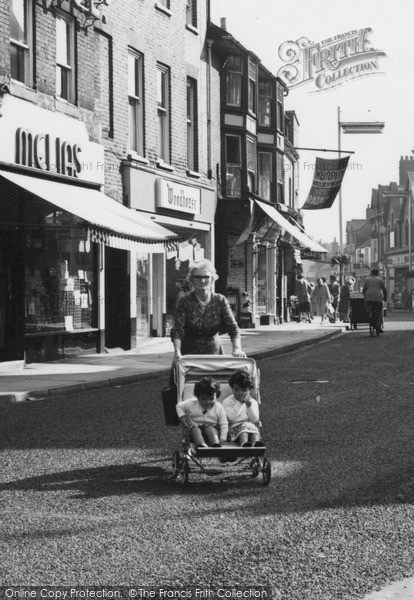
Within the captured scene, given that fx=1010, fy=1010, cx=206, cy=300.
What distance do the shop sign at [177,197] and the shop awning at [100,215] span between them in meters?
4.48

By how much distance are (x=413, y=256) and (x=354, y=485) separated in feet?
268

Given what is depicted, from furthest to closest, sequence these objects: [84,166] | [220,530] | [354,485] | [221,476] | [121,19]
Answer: [121,19]
[84,166]
[221,476]
[354,485]
[220,530]

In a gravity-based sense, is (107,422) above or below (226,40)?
below

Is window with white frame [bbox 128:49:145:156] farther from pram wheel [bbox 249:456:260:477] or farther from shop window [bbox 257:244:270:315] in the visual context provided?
pram wheel [bbox 249:456:260:477]

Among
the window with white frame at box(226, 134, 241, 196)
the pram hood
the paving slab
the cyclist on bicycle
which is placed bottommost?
the paving slab

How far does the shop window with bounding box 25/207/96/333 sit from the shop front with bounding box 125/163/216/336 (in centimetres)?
269

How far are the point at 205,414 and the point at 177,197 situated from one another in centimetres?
1841

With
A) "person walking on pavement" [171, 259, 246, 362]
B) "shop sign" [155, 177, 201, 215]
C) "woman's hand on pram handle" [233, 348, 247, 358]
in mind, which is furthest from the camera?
"shop sign" [155, 177, 201, 215]

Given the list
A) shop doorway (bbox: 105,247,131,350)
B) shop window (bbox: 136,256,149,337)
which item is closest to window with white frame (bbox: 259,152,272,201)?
shop window (bbox: 136,256,149,337)

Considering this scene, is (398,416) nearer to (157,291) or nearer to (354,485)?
(354,485)

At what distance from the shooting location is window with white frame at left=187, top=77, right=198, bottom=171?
90.3 ft

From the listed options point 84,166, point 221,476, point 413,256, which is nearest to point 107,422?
point 221,476

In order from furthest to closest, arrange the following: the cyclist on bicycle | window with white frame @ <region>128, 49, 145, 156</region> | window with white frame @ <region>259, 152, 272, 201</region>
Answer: window with white frame @ <region>259, 152, 272, 201</region>
the cyclist on bicycle
window with white frame @ <region>128, 49, 145, 156</region>

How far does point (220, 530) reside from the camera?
594 cm
